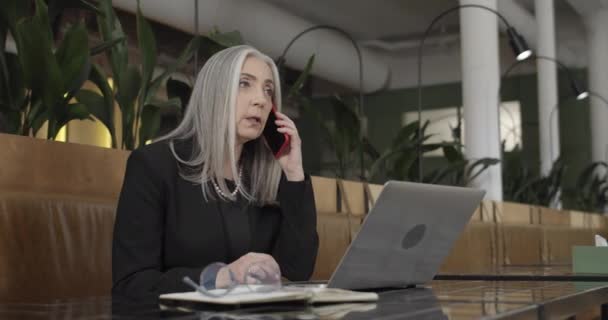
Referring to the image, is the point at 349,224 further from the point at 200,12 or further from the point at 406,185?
the point at 200,12

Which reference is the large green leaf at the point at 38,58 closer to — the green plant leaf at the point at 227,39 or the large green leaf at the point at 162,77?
the large green leaf at the point at 162,77

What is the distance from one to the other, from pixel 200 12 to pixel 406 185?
14.5 feet

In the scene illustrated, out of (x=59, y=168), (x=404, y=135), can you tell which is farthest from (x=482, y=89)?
(x=59, y=168)

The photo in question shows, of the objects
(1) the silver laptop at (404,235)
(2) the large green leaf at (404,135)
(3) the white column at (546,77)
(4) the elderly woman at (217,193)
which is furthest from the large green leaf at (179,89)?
(3) the white column at (546,77)

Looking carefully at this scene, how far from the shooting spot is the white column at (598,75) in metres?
8.59

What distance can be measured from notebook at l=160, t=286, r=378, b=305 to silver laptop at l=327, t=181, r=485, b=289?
0.16 m

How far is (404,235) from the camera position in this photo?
132cm

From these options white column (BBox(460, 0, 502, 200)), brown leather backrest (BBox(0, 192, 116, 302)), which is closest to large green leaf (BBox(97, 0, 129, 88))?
brown leather backrest (BBox(0, 192, 116, 302))

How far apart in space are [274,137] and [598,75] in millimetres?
7738

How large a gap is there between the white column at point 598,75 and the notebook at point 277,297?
321 inches

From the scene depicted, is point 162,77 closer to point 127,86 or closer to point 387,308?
point 127,86

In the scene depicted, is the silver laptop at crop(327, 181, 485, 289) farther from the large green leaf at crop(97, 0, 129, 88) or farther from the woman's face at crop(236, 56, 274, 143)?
the large green leaf at crop(97, 0, 129, 88)

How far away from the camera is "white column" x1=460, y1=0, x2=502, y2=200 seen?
498 cm

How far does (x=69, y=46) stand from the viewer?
1895 mm
